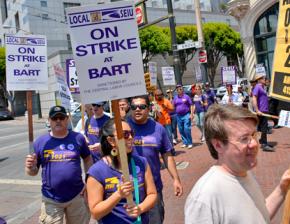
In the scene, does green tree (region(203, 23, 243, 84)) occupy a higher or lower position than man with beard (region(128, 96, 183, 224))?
higher

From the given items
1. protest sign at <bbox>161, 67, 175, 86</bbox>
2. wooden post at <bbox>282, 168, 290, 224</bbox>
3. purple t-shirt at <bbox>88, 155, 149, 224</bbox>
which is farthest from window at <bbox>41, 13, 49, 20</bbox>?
wooden post at <bbox>282, 168, 290, 224</bbox>

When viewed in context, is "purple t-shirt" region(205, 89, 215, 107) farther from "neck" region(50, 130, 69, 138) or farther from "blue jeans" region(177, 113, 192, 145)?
"neck" region(50, 130, 69, 138)

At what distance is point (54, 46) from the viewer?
1826 inches

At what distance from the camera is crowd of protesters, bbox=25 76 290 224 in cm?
208

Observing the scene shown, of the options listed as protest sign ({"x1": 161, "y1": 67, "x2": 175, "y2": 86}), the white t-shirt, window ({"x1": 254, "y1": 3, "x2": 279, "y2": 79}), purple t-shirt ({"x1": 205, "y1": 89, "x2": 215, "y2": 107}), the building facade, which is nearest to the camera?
the white t-shirt

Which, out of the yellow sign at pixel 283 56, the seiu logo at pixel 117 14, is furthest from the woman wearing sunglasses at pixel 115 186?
the yellow sign at pixel 283 56

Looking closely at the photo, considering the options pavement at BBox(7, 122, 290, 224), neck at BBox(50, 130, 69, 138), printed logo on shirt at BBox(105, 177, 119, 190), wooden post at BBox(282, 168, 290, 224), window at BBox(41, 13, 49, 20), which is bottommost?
pavement at BBox(7, 122, 290, 224)

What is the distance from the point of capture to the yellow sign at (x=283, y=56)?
10.7 feet

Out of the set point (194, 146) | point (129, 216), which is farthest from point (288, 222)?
point (194, 146)

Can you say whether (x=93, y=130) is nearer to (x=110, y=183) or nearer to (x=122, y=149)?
(x=110, y=183)

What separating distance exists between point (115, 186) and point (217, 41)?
48.9m

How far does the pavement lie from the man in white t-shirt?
363 cm

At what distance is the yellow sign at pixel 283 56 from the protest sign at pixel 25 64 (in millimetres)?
2934

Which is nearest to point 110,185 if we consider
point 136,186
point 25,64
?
point 136,186
